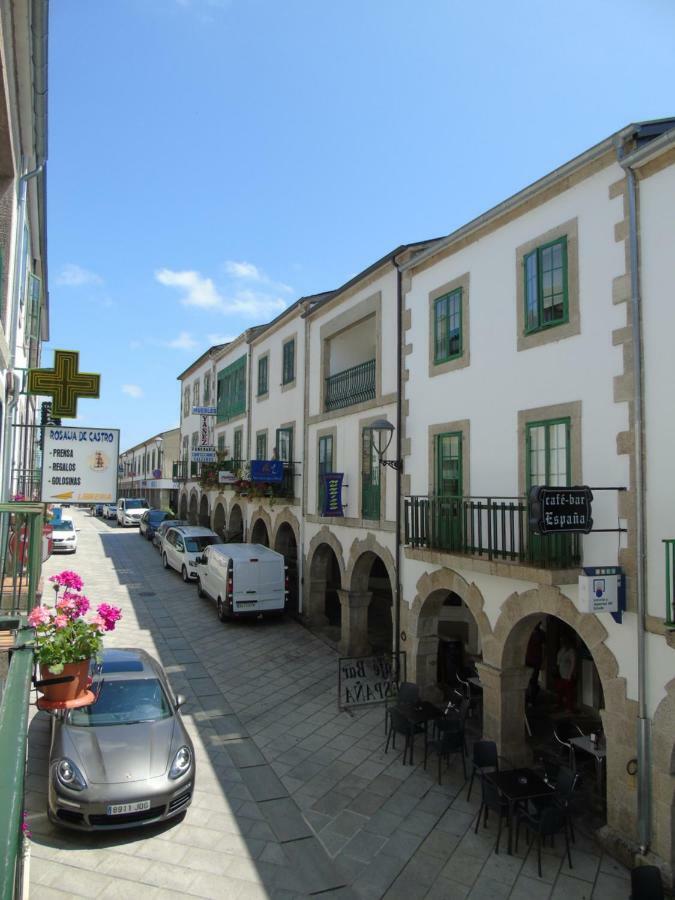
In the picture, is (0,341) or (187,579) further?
(187,579)

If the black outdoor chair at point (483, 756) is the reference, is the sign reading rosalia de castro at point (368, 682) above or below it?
below

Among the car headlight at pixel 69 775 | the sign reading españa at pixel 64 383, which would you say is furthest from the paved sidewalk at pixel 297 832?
the sign reading españa at pixel 64 383

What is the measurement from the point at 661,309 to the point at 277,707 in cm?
996

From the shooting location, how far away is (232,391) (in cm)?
2816

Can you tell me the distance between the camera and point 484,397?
11.2 meters

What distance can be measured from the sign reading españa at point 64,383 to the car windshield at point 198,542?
16375 mm

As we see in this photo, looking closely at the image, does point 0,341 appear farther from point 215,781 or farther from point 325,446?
point 325,446

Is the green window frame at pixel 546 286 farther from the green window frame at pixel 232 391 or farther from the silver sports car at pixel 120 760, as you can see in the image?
the green window frame at pixel 232 391

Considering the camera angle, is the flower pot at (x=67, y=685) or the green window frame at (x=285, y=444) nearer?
the flower pot at (x=67, y=685)

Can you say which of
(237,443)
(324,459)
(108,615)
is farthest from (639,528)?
(237,443)

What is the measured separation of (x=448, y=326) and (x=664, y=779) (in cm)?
822

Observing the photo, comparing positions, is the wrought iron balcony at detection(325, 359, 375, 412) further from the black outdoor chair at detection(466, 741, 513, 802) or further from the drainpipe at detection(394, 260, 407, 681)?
the black outdoor chair at detection(466, 741, 513, 802)

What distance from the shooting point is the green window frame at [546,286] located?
9.60m

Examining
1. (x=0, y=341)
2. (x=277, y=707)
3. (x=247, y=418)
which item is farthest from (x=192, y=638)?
(x=0, y=341)
